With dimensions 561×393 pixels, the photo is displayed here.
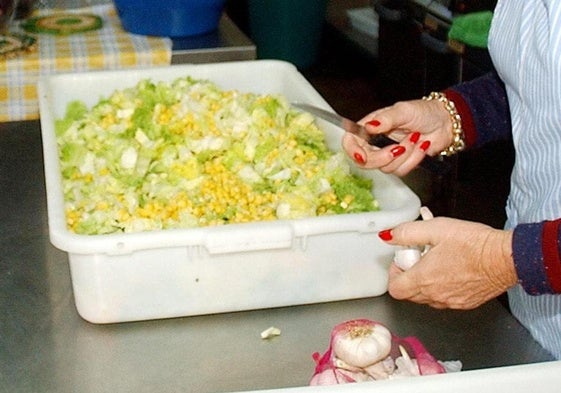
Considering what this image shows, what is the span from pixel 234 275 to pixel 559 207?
414 millimetres

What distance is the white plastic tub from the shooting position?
1138 millimetres

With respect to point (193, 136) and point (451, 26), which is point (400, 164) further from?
point (451, 26)

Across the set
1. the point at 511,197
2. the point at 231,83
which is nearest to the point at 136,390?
the point at 511,197

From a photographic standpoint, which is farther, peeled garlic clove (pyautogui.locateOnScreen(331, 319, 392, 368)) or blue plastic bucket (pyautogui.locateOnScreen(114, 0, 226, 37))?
blue plastic bucket (pyautogui.locateOnScreen(114, 0, 226, 37))

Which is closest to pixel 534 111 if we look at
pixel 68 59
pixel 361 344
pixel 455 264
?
pixel 455 264

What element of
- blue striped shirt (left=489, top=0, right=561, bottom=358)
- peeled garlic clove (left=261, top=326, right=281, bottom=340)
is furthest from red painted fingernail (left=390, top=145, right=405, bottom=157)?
peeled garlic clove (left=261, top=326, right=281, bottom=340)

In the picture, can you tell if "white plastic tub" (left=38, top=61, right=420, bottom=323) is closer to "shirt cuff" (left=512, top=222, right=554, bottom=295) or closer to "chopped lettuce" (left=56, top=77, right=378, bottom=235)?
"chopped lettuce" (left=56, top=77, right=378, bottom=235)

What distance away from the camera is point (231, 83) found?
6.03ft

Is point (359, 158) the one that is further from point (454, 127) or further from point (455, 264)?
point (455, 264)

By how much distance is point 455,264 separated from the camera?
1.02 meters

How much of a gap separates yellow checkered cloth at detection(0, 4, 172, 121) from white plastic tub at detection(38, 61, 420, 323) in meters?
0.80

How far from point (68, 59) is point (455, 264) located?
132 cm

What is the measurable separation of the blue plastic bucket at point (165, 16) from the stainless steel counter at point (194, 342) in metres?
1.08

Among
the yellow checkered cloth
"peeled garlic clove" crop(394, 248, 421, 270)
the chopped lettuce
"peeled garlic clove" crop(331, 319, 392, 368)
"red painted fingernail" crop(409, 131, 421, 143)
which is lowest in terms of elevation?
the yellow checkered cloth
